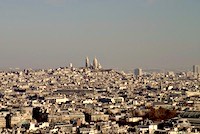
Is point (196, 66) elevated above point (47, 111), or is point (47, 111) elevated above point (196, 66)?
point (196, 66)

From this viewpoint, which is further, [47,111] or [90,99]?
[90,99]

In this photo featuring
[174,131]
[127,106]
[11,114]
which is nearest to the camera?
[174,131]

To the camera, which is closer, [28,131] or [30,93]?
[28,131]

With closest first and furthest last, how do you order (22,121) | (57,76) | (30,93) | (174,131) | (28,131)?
(174,131) → (28,131) → (22,121) → (30,93) → (57,76)

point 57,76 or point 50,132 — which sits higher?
point 57,76

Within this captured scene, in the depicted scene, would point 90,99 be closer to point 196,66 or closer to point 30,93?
point 30,93

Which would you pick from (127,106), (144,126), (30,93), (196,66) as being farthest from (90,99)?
(196,66)

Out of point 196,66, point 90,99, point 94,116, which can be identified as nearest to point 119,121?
point 94,116

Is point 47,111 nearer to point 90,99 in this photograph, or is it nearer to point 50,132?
point 50,132

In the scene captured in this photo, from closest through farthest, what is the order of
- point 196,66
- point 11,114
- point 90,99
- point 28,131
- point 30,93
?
point 28,131
point 11,114
point 90,99
point 30,93
point 196,66
